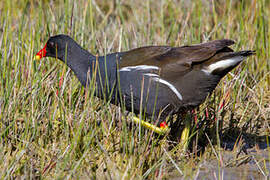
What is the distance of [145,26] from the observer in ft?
18.0

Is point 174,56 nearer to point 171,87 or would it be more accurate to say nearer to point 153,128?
point 171,87

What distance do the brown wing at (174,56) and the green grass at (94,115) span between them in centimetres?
48

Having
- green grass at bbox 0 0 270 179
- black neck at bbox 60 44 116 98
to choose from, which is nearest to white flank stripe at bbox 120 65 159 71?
black neck at bbox 60 44 116 98

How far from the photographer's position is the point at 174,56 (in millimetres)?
3574

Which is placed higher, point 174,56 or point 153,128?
point 174,56

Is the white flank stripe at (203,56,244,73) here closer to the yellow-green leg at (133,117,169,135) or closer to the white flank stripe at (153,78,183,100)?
the white flank stripe at (153,78,183,100)

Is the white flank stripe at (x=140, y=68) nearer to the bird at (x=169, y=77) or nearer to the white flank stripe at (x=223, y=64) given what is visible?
the bird at (x=169, y=77)

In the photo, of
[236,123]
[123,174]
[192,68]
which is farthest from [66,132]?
[236,123]

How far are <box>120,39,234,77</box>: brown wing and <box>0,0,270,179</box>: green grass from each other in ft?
1.56

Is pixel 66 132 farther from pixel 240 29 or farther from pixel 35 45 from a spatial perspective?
pixel 240 29

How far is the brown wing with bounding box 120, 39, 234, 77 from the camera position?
3.49 m

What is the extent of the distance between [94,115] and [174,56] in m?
0.83

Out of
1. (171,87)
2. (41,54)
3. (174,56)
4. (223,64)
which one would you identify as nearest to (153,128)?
(171,87)

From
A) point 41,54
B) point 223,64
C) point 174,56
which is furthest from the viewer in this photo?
point 41,54
